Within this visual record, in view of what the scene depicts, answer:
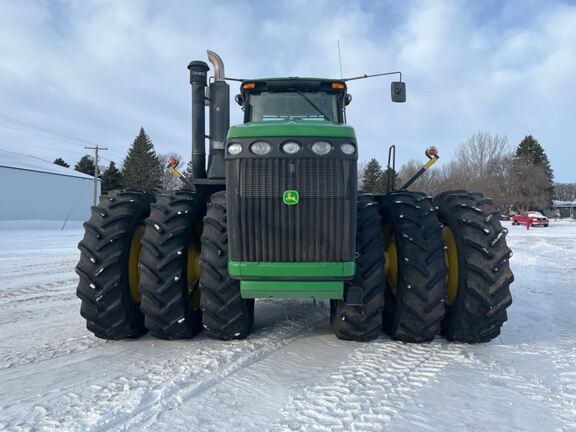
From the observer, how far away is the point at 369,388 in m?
3.01

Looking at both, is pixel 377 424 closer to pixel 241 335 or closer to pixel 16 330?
pixel 241 335

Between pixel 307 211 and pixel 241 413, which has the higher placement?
pixel 307 211

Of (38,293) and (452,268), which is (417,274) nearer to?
(452,268)

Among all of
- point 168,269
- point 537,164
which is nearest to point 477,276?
point 168,269

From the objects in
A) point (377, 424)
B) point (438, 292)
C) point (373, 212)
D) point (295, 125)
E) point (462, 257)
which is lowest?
point (377, 424)

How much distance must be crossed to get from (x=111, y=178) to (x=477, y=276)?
53.3 m

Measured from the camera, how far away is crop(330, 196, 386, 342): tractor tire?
3.73 meters

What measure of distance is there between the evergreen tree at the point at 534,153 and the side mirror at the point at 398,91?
7084 cm

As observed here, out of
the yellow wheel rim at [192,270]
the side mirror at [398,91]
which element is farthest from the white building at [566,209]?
the yellow wheel rim at [192,270]

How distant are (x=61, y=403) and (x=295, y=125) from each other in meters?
2.45

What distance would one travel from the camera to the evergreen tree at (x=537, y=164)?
58794mm

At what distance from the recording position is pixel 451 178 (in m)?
58.5

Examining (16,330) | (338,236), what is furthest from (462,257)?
(16,330)

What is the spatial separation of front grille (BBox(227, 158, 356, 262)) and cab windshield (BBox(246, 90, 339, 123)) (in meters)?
1.45
